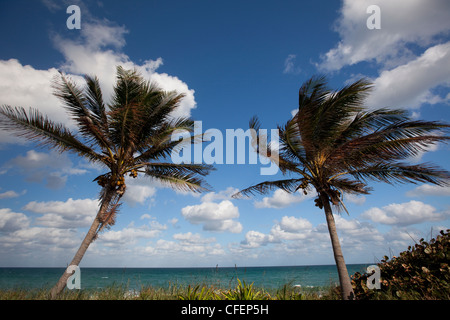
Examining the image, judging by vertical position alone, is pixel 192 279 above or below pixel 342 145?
below

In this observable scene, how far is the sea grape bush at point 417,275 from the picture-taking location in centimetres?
724

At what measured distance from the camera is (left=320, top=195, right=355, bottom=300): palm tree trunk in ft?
28.3

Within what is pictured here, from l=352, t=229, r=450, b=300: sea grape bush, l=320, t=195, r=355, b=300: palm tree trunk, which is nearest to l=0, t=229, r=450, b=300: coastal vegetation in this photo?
l=352, t=229, r=450, b=300: sea grape bush

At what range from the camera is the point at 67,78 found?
984cm

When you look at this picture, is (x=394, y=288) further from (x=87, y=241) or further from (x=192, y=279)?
(x=87, y=241)

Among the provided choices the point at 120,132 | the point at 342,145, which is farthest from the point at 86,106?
the point at 342,145

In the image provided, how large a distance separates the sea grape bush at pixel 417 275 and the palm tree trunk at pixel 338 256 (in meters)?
0.72

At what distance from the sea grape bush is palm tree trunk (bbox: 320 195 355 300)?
2.36 ft

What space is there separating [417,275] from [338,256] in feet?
7.38

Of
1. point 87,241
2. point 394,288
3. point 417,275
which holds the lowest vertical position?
point 394,288

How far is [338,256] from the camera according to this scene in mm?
9148

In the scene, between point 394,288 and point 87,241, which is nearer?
point 394,288

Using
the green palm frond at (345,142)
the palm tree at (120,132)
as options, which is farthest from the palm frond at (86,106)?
the green palm frond at (345,142)
